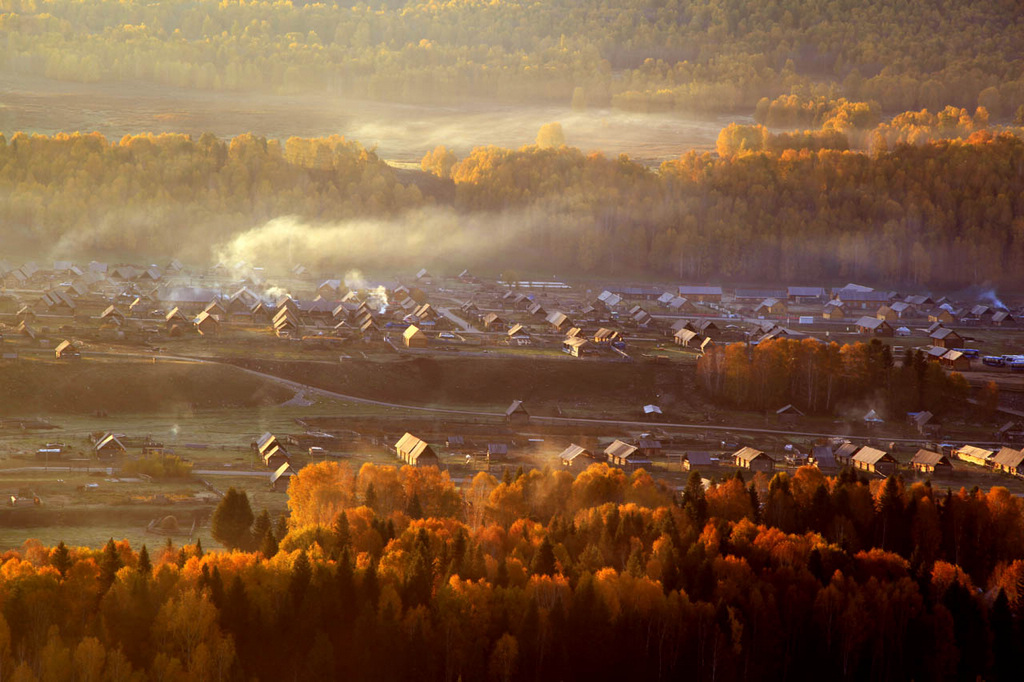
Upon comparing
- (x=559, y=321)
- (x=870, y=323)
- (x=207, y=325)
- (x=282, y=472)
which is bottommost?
(x=870, y=323)

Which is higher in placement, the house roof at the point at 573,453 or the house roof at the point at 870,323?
the house roof at the point at 573,453

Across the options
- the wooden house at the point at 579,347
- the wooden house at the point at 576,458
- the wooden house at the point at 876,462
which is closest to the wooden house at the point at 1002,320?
the wooden house at the point at 579,347

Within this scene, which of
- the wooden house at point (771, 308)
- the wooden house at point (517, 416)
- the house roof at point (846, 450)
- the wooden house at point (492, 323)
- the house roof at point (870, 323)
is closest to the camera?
the house roof at point (846, 450)

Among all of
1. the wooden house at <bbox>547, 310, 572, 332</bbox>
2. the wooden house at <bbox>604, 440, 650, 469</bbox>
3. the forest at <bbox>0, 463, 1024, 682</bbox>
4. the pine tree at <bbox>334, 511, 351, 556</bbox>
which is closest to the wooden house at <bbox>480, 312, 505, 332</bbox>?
the wooden house at <bbox>547, 310, 572, 332</bbox>

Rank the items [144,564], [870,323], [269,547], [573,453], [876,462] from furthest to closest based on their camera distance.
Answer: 1. [870,323]
2. [876,462]
3. [573,453]
4. [269,547]
5. [144,564]

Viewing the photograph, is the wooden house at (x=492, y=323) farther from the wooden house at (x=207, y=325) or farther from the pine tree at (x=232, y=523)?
the pine tree at (x=232, y=523)

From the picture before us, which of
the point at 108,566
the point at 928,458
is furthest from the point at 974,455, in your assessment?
the point at 108,566

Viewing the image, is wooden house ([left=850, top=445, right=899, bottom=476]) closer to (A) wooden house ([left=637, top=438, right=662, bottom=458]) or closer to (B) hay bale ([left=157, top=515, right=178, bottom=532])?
(A) wooden house ([left=637, top=438, right=662, bottom=458])

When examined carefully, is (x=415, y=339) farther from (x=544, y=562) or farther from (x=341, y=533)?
(x=544, y=562)

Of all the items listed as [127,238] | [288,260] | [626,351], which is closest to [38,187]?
[127,238]
